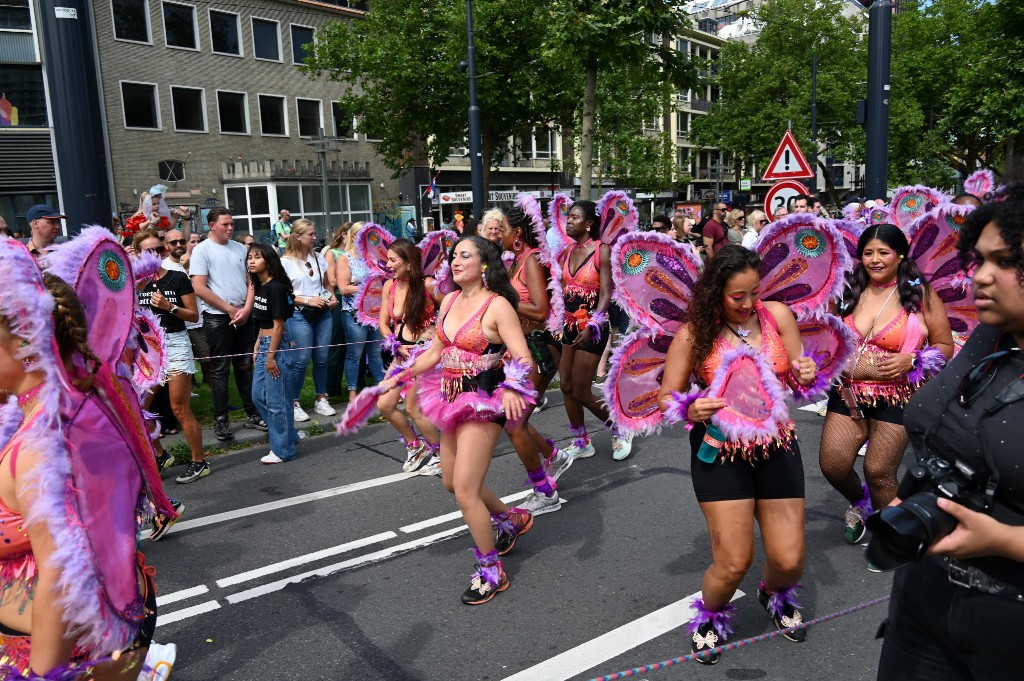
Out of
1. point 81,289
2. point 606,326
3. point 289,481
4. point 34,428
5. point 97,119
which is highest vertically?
point 97,119

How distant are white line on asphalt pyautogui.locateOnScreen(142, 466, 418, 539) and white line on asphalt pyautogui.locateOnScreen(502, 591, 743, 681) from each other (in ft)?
8.90

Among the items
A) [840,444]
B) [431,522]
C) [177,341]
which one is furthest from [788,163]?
[177,341]

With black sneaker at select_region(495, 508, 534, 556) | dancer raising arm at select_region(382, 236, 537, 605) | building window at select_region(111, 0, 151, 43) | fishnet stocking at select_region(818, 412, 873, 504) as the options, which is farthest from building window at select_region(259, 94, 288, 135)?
fishnet stocking at select_region(818, 412, 873, 504)

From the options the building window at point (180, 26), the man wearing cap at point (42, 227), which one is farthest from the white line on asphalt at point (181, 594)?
the building window at point (180, 26)

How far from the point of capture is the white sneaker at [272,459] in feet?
21.6

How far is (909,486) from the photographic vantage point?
1818 mm

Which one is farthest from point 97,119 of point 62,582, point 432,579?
point 62,582

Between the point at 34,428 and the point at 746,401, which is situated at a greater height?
the point at 34,428

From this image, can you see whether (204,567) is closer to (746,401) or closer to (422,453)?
(422,453)

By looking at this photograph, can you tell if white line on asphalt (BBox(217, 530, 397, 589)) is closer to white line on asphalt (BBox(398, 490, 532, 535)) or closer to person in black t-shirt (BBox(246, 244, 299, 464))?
white line on asphalt (BBox(398, 490, 532, 535))

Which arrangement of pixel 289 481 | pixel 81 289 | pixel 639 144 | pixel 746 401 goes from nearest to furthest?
1. pixel 81 289
2. pixel 746 401
3. pixel 289 481
4. pixel 639 144

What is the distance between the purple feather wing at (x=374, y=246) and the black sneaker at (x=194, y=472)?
2172mm

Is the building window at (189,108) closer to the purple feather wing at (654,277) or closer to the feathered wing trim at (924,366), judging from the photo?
the purple feather wing at (654,277)

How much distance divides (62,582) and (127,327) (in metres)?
0.98
